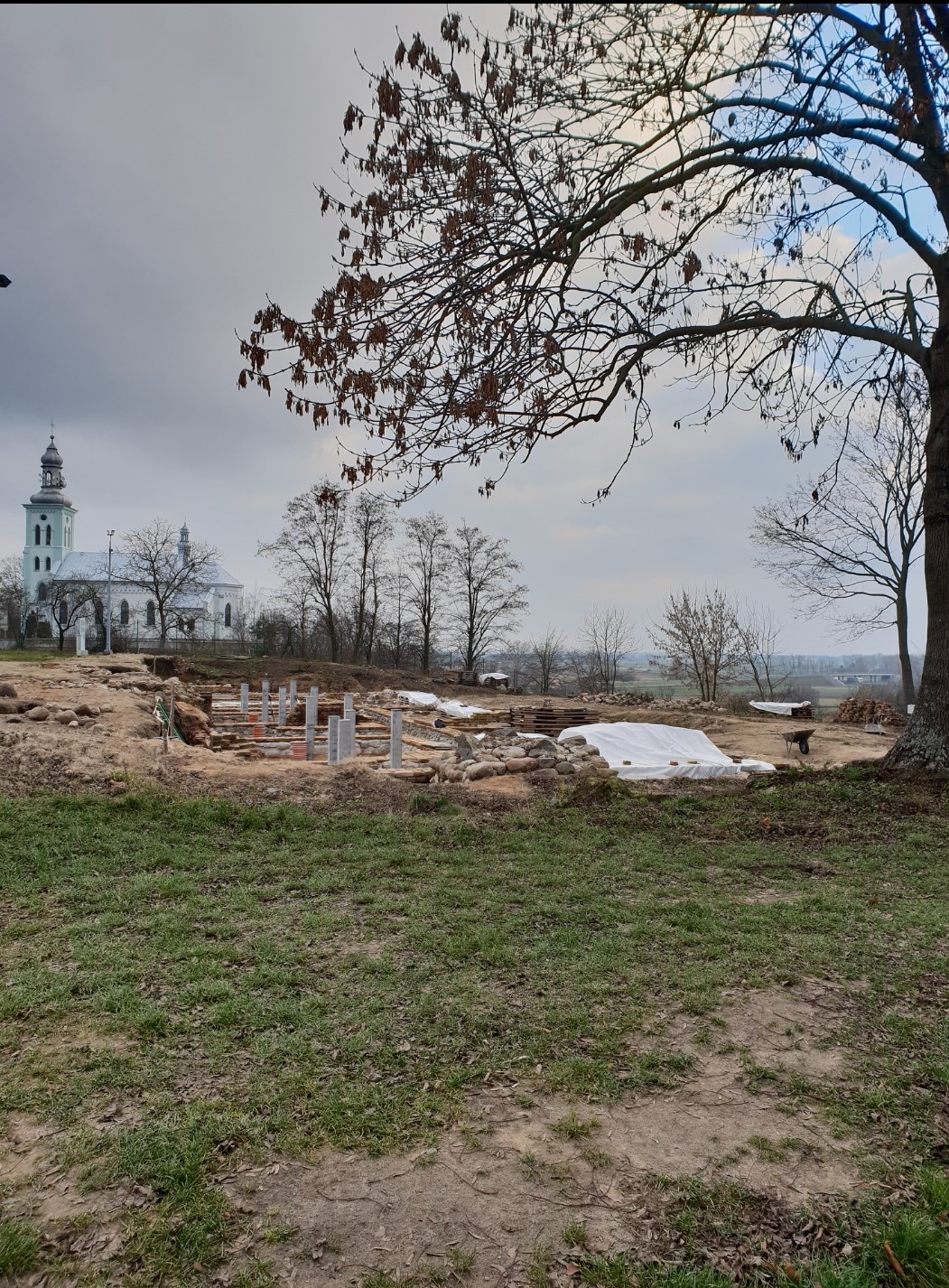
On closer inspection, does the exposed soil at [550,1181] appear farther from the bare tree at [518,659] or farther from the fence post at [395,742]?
the bare tree at [518,659]

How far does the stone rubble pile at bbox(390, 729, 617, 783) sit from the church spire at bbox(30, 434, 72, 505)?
6812cm

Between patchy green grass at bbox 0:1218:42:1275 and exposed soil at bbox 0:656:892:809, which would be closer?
patchy green grass at bbox 0:1218:42:1275

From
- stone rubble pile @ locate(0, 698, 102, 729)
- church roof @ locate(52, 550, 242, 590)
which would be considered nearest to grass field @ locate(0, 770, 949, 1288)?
stone rubble pile @ locate(0, 698, 102, 729)

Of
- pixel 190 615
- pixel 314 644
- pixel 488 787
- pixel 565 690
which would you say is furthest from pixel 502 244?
pixel 190 615

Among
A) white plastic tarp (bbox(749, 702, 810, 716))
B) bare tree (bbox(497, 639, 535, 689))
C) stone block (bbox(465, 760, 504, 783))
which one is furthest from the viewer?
bare tree (bbox(497, 639, 535, 689))

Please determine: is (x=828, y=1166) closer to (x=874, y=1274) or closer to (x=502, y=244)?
(x=874, y=1274)

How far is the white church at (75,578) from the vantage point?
183 feet

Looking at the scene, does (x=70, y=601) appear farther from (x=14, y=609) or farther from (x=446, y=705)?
(x=446, y=705)

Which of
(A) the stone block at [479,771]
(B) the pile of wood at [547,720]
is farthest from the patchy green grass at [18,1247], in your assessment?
(B) the pile of wood at [547,720]

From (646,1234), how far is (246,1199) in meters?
1.19

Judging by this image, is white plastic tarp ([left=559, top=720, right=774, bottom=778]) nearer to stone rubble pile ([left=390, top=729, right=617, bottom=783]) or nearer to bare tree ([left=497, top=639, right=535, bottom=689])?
stone rubble pile ([left=390, top=729, right=617, bottom=783])

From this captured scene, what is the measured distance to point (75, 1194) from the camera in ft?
7.24

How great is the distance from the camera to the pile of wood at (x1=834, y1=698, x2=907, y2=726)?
837 inches

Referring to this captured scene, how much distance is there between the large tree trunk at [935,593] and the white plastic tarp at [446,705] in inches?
541
